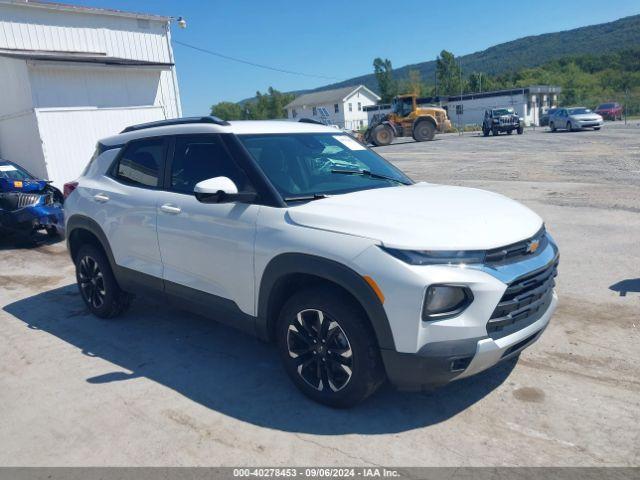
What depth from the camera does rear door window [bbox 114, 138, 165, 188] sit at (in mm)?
4676

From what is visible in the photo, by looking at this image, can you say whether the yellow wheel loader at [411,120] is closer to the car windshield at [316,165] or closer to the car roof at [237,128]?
the car roof at [237,128]

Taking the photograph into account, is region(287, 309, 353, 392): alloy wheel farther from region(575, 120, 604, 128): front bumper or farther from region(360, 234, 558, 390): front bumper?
region(575, 120, 604, 128): front bumper

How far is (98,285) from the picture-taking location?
546cm

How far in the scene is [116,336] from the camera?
199 inches

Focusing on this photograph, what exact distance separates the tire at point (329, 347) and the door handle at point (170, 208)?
1324 mm

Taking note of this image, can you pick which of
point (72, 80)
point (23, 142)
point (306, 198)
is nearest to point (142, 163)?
point (306, 198)

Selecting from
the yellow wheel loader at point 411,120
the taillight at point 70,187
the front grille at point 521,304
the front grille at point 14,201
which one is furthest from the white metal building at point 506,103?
the front grille at point 521,304

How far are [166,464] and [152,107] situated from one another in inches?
585

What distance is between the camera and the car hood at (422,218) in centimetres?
307

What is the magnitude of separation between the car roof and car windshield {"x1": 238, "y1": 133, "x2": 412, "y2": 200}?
0.07 meters

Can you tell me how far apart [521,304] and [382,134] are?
96.0 ft

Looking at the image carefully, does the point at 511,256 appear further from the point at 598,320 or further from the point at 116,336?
the point at 116,336

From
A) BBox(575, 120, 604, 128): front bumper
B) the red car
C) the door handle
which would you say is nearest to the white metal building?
the red car

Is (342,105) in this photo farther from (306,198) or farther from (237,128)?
(306,198)
